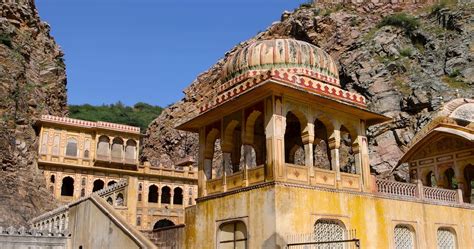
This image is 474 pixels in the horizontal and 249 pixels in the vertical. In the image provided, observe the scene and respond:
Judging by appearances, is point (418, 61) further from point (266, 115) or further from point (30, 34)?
point (30, 34)

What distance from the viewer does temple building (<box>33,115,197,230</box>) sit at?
3853 centimetres

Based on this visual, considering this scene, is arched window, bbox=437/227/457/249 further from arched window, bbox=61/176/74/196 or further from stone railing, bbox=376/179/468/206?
arched window, bbox=61/176/74/196

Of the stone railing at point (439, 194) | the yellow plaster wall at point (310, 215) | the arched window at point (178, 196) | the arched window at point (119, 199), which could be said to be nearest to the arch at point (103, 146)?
the arched window at point (178, 196)

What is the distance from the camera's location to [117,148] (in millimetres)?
43938

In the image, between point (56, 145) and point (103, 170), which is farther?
point (103, 170)

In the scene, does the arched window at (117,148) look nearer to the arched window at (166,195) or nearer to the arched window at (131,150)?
the arched window at (131,150)

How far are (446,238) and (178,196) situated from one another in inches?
1189

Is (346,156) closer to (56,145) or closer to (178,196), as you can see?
(178,196)

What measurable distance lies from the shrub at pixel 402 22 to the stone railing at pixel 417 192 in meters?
35.3

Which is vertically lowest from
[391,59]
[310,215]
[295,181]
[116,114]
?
[310,215]

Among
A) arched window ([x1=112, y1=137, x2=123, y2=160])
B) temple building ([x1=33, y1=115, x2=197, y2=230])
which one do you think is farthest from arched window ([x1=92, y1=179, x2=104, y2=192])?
arched window ([x1=112, y1=137, x2=123, y2=160])

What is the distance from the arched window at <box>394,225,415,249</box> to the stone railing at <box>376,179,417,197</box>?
1.02 meters

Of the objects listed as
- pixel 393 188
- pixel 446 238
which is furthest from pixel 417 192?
pixel 446 238

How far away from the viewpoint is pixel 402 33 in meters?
47.0
